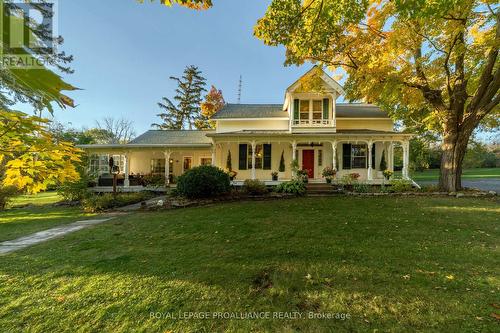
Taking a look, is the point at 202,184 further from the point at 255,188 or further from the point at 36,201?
the point at 36,201

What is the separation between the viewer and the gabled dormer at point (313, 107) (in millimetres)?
16141

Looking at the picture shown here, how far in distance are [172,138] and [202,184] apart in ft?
33.1

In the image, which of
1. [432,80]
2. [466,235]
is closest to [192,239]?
[466,235]

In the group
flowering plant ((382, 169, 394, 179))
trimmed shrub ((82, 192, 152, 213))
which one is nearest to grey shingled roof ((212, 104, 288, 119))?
flowering plant ((382, 169, 394, 179))

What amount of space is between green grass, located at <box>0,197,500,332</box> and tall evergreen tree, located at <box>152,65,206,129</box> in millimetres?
38087

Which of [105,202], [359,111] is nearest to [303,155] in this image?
[359,111]

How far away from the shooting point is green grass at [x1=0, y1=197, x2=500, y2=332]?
2.90 metres

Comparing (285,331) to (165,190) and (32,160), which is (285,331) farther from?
(165,190)

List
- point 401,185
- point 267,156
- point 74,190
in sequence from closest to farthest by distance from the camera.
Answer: point 401,185 → point 74,190 → point 267,156

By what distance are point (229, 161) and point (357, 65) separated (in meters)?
9.72

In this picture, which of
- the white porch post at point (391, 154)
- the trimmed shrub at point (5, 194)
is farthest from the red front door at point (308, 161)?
the trimmed shrub at point (5, 194)

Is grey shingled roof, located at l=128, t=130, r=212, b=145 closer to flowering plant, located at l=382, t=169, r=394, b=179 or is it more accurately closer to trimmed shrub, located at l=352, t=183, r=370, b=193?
trimmed shrub, located at l=352, t=183, r=370, b=193

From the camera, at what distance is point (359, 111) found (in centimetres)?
1873

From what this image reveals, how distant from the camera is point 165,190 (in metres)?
16.3
